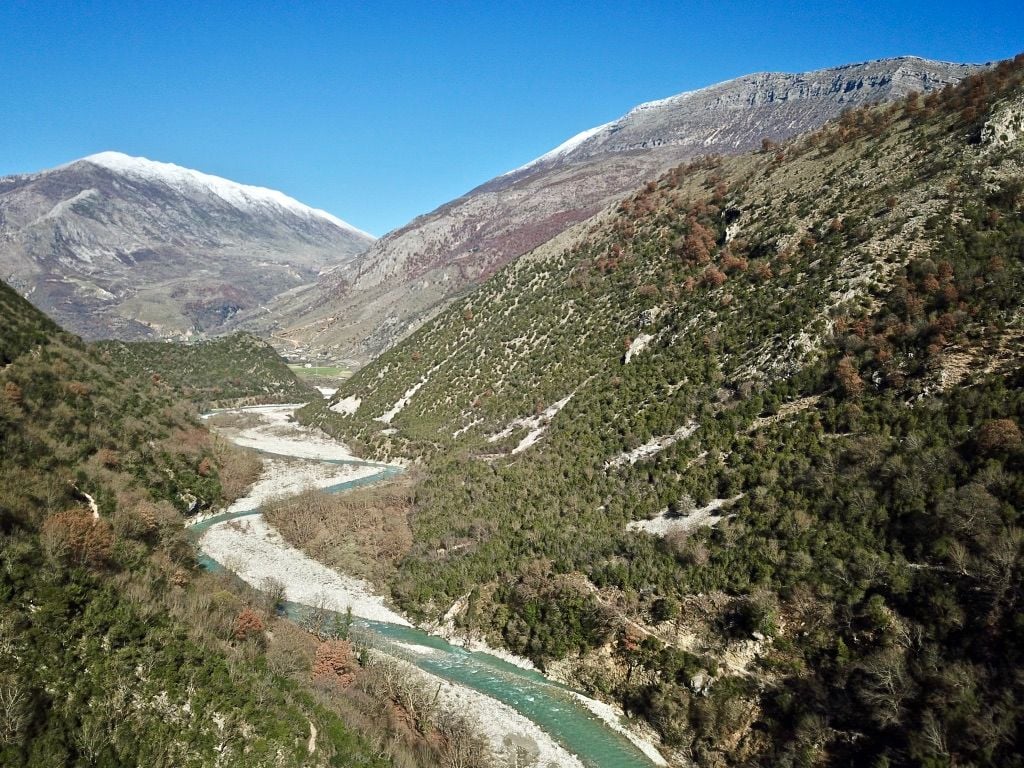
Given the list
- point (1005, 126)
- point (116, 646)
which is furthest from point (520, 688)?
point (1005, 126)

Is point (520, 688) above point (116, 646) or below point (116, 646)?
below

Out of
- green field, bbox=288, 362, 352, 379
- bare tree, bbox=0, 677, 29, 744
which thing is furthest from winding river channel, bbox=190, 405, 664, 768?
green field, bbox=288, 362, 352, 379

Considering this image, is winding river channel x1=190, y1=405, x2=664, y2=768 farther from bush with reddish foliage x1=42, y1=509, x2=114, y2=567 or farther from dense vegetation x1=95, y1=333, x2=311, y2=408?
dense vegetation x1=95, y1=333, x2=311, y2=408

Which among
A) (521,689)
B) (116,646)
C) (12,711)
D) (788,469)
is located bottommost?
(521,689)

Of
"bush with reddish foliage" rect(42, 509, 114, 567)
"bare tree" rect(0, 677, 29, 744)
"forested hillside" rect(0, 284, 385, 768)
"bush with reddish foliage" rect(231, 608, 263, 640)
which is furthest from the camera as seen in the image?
"bush with reddish foliage" rect(231, 608, 263, 640)

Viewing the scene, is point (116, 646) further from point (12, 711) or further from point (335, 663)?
point (335, 663)

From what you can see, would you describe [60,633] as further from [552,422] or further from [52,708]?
[552,422]
